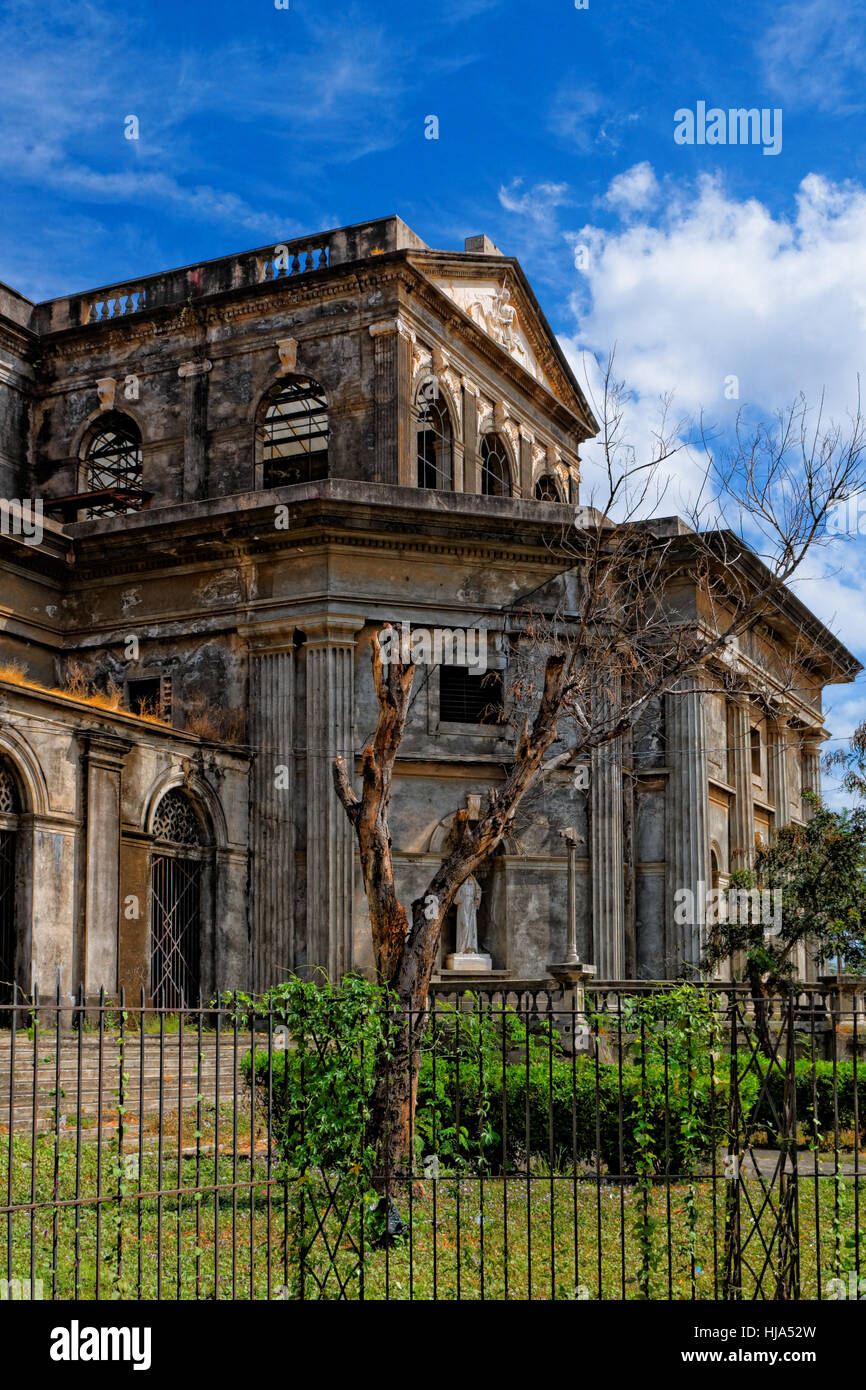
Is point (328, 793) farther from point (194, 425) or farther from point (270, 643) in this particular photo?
point (194, 425)

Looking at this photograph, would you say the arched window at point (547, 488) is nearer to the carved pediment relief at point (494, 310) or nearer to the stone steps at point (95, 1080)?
the carved pediment relief at point (494, 310)

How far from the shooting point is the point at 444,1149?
12.9 m

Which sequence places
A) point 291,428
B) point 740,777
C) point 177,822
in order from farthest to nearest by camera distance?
point 291,428, point 740,777, point 177,822

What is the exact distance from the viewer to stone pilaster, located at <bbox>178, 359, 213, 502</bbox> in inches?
1097

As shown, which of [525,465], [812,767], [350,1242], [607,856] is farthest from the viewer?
[812,767]

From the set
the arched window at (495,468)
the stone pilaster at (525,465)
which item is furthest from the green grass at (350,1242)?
the stone pilaster at (525,465)

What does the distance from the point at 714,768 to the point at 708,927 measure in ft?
11.2

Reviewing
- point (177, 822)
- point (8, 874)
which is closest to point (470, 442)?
point (177, 822)

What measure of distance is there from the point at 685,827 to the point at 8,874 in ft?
37.3

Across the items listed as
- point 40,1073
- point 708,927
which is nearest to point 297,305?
point 708,927

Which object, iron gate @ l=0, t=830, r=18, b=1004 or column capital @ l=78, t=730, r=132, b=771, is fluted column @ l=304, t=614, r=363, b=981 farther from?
iron gate @ l=0, t=830, r=18, b=1004

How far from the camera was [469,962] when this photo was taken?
78.5ft

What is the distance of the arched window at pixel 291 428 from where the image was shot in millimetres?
27953

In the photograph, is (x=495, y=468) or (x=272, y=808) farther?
(x=495, y=468)
